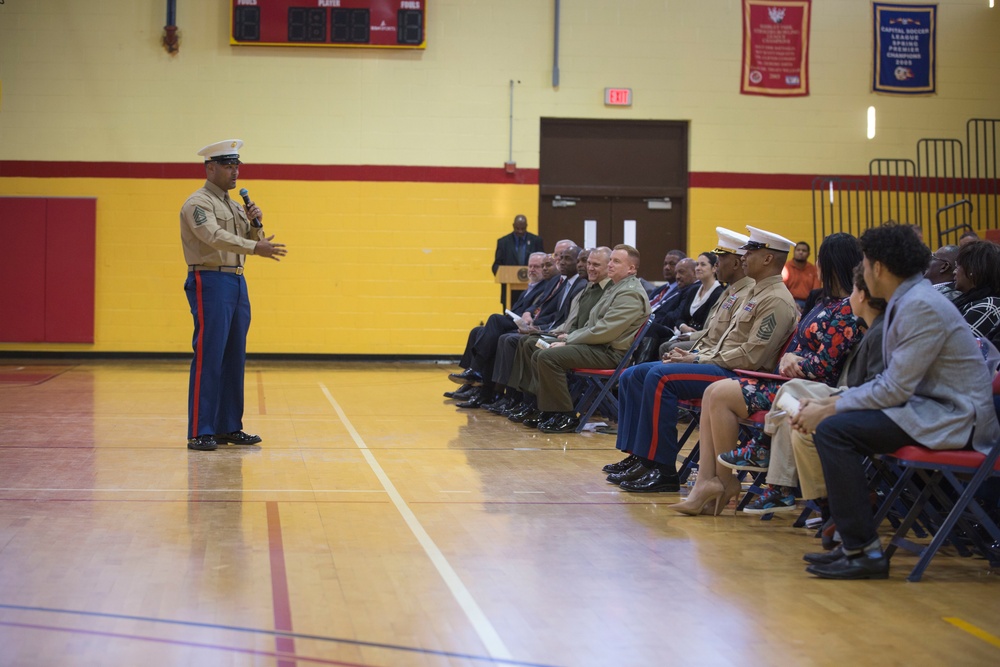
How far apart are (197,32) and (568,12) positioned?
3.94 m

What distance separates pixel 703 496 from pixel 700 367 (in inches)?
24.0

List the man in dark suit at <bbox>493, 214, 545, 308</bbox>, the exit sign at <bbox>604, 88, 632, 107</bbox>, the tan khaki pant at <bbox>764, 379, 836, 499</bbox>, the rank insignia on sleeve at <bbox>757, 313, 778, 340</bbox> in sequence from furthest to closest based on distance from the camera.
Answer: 1. the exit sign at <bbox>604, 88, 632, 107</bbox>
2. the man in dark suit at <bbox>493, 214, 545, 308</bbox>
3. the rank insignia on sleeve at <bbox>757, 313, 778, 340</bbox>
4. the tan khaki pant at <bbox>764, 379, 836, 499</bbox>

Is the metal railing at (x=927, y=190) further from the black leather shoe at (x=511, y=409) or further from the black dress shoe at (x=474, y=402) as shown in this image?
the black leather shoe at (x=511, y=409)

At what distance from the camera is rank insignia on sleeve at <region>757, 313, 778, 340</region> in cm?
452

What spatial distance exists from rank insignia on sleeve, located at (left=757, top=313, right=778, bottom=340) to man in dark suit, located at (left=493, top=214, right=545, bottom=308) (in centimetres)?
693

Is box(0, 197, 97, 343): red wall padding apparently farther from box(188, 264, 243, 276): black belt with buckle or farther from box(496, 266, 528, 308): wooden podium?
box(188, 264, 243, 276): black belt with buckle

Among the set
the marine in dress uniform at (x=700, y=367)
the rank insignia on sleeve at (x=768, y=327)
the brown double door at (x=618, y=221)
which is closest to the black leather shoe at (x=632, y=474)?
the marine in dress uniform at (x=700, y=367)

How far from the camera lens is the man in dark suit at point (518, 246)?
11414 mm

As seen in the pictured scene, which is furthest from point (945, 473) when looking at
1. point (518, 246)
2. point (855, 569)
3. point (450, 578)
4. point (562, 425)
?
point (518, 246)

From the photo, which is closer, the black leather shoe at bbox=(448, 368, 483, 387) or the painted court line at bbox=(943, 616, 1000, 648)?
the painted court line at bbox=(943, 616, 1000, 648)

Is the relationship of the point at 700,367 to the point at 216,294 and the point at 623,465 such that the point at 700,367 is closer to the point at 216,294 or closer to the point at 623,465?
the point at 623,465

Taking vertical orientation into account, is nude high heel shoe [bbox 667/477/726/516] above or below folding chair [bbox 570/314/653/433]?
below

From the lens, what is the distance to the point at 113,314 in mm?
11734

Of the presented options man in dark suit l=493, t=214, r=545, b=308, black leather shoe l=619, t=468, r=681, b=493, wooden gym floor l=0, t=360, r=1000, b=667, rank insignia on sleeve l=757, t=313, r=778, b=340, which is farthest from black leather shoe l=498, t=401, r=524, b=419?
man in dark suit l=493, t=214, r=545, b=308
